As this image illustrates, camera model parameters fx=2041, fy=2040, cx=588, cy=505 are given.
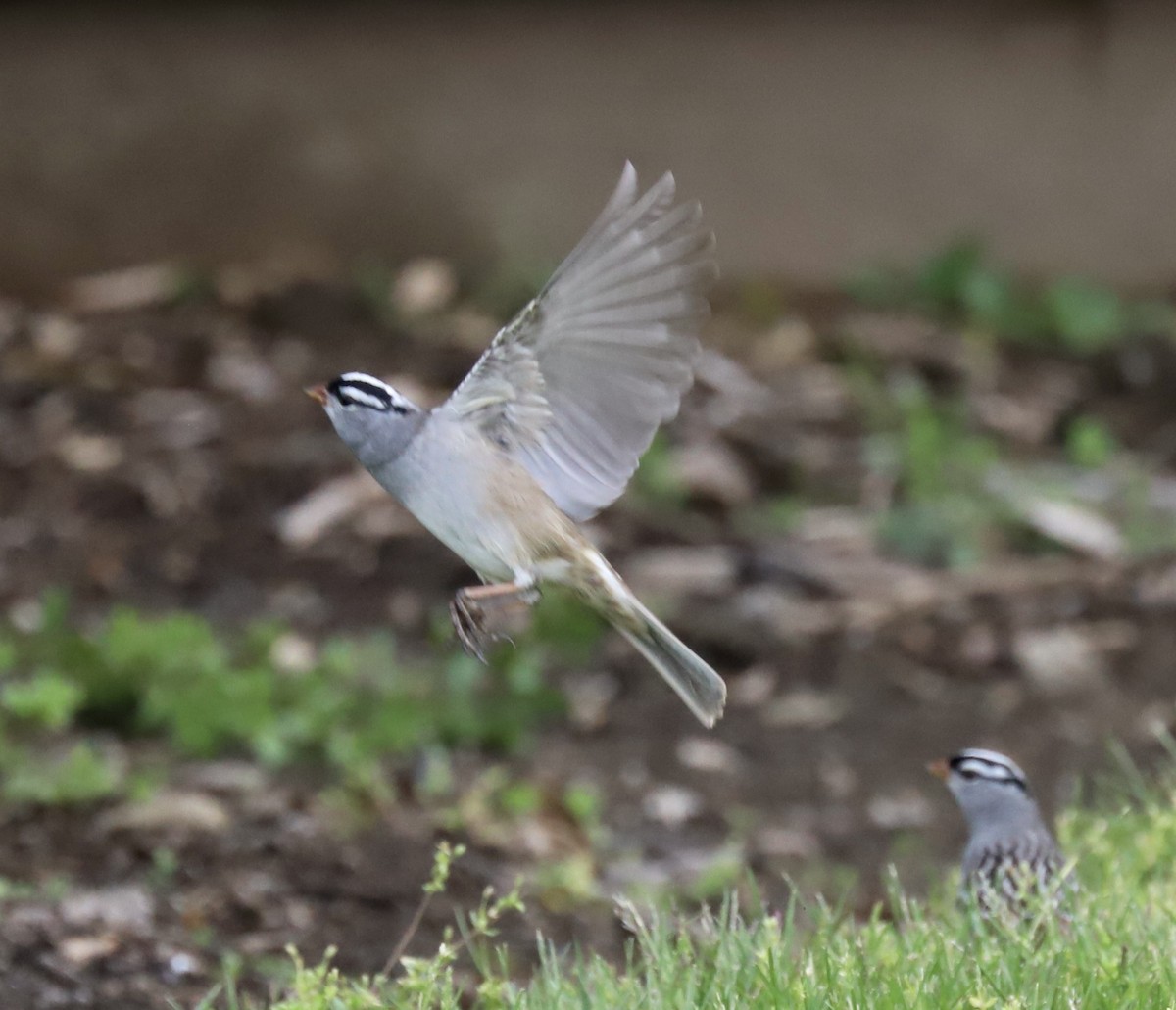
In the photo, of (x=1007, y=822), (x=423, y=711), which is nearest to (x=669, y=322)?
(x=1007, y=822)

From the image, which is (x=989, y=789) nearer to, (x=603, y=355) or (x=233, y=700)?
(x=603, y=355)

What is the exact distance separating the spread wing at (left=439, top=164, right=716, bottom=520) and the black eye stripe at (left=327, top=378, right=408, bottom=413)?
113mm

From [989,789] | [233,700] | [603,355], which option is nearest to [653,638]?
[603,355]

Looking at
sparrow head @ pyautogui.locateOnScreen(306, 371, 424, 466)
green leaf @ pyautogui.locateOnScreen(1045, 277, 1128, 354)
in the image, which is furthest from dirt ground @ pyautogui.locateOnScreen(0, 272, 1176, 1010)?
sparrow head @ pyautogui.locateOnScreen(306, 371, 424, 466)

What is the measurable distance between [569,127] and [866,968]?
233 inches

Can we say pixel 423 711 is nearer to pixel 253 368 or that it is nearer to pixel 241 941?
pixel 241 941

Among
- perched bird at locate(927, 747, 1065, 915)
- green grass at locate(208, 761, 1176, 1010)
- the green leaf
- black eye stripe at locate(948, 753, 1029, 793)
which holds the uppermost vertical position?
the green leaf

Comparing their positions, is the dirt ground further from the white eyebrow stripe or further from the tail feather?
the white eyebrow stripe

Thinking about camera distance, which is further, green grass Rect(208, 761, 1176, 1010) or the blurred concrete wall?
the blurred concrete wall

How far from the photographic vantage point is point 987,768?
431 centimetres

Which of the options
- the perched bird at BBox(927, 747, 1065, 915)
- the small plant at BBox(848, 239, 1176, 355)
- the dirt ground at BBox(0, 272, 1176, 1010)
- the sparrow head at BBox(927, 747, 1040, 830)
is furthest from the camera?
the small plant at BBox(848, 239, 1176, 355)

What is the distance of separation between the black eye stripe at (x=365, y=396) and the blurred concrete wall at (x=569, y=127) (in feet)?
18.1

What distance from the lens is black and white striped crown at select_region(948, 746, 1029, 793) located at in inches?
168

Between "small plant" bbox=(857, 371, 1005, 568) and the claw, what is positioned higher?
"small plant" bbox=(857, 371, 1005, 568)
